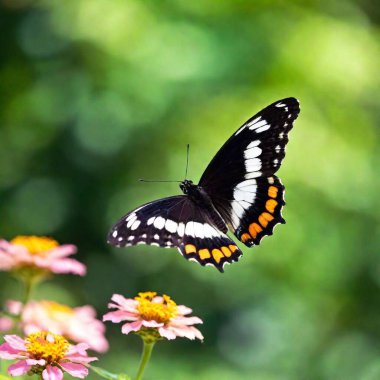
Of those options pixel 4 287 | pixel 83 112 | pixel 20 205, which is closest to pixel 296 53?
pixel 83 112

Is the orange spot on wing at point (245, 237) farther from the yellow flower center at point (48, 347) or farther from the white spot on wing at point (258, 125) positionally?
the yellow flower center at point (48, 347)

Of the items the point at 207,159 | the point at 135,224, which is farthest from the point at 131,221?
the point at 207,159

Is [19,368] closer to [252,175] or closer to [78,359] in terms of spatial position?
[78,359]

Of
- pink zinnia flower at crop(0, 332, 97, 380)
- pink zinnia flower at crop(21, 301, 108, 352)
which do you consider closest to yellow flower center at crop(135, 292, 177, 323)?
pink zinnia flower at crop(0, 332, 97, 380)

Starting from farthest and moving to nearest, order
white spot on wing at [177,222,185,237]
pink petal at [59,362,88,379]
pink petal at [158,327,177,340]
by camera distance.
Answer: white spot on wing at [177,222,185,237] < pink petal at [158,327,177,340] < pink petal at [59,362,88,379]

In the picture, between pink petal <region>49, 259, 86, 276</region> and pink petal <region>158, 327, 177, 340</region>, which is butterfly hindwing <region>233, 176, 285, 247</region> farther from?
pink petal <region>158, 327, 177, 340</region>

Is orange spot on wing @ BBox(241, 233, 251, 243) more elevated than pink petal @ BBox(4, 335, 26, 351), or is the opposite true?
orange spot on wing @ BBox(241, 233, 251, 243)
